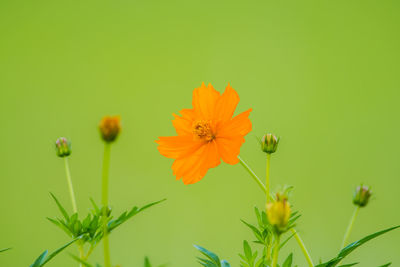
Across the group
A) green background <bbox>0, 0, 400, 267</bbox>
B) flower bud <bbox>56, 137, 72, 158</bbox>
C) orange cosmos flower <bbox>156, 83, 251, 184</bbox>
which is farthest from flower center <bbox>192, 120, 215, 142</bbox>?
green background <bbox>0, 0, 400, 267</bbox>

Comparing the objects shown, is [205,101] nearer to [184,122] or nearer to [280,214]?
[184,122]

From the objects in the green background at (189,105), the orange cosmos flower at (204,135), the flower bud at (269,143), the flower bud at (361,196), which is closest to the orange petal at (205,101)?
the orange cosmos flower at (204,135)

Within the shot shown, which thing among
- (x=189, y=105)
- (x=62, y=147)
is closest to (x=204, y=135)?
(x=62, y=147)

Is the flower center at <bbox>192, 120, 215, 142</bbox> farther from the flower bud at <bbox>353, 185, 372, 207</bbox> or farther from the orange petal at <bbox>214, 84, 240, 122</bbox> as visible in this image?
the flower bud at <bbox>353, 185, 372, 207</bbox>

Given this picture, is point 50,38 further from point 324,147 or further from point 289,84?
point 324,147

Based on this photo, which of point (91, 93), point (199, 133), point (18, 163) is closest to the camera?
point (199, 133)

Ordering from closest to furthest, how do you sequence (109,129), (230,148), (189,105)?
(109,129), (230,148), (189,105)

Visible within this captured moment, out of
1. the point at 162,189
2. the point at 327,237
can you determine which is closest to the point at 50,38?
the point at 162,189
